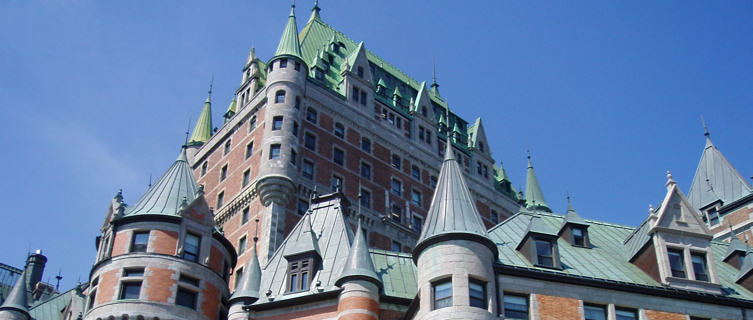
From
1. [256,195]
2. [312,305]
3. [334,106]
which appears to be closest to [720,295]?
[312,305]

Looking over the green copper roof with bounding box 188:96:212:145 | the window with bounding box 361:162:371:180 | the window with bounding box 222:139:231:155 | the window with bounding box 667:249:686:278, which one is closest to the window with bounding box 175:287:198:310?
the window with bounding box 667:249:686:278

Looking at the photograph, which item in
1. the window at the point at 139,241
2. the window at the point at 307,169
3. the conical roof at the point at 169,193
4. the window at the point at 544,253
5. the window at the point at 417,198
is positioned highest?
the window at the point at 417,198

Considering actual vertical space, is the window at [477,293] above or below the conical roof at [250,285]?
below

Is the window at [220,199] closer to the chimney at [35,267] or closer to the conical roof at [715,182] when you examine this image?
the chimney at [35,267]

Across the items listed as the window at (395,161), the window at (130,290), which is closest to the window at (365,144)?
the window at (395,161)

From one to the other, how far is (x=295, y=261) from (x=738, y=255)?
904 inches

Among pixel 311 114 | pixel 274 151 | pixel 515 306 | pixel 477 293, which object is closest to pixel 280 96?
pixel 311 114

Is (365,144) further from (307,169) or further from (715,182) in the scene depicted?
(715,182)

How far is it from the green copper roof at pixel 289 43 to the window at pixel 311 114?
445 cm

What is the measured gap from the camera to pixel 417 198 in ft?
260

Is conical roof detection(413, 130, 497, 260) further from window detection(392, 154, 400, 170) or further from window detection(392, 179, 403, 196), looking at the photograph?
window detection(392, 154, 400, 170)

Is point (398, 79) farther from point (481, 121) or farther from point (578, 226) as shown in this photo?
point (578, 226)

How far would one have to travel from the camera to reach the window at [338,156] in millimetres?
74062

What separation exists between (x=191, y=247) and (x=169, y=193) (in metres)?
3.75
